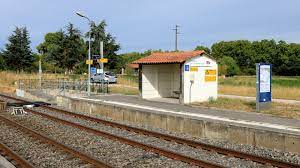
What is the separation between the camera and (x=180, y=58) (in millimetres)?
20391

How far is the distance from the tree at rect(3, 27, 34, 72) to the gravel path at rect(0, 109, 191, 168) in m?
45.6

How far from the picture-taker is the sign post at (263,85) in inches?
667

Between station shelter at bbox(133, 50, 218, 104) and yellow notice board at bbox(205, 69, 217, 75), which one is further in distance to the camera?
yellow notice board at bbox(205, 69, 217, 75)

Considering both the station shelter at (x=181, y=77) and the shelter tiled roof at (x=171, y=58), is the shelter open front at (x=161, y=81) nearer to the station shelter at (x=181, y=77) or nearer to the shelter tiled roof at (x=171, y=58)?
the station shelter at (x=181, y=77)

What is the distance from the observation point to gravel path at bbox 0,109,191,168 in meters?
8.94

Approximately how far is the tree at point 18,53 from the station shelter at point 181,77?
3992 cm

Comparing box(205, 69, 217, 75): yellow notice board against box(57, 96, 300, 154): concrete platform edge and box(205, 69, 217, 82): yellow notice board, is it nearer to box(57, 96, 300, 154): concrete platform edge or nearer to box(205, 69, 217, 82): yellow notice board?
box(205, 69, 217, 82): yellow notice board

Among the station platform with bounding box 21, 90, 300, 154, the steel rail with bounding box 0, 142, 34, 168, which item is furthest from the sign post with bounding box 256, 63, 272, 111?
the steel rail with bounding box 0, 142, 34, 168

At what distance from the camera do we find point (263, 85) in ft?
56.4

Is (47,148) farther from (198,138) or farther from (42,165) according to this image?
(198,138)

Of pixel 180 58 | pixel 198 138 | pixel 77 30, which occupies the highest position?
pixel 77 30

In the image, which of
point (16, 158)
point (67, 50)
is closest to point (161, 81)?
point (16, 158)

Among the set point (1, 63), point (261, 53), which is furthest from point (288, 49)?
point (1, 63)

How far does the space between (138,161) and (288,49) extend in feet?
367
